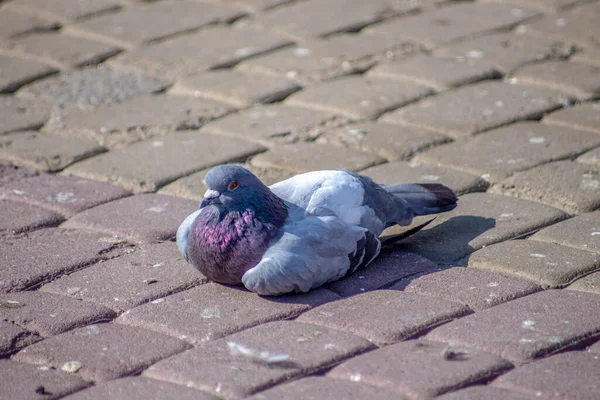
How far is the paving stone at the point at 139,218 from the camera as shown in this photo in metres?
3.59

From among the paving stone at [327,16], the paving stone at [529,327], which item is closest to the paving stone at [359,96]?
the paving stone at [327,16]

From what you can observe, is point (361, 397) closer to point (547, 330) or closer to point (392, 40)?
point (547, 330)

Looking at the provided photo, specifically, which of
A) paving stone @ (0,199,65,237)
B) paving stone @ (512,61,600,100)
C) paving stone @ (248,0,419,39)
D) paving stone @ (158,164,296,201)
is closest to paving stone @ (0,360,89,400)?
paving stone @ (0,199,65,237)

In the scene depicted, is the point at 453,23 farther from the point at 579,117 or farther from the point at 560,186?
the point at 560,186

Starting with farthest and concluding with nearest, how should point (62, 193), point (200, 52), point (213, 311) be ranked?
1. point (200, 52)
2. point (62, 193)
3. point (213, 311)

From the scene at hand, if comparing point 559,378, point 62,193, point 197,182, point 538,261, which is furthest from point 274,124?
point 559,378

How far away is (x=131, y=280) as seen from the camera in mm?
3223

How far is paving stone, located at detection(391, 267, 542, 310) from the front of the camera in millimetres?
2994

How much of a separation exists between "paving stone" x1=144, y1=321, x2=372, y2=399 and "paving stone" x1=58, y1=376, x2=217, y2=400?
4cm

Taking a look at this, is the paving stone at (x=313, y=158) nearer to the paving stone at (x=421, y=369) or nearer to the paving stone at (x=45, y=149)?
the paving stone at (x=45, y=149)

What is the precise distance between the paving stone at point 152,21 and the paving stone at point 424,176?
239 centimetres

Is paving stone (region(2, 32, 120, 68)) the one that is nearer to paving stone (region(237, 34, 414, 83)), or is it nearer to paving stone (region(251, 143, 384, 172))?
paving stone (region(237, 34, 414, 83))

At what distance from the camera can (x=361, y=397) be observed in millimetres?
2414

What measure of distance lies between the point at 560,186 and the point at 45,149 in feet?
8.27
